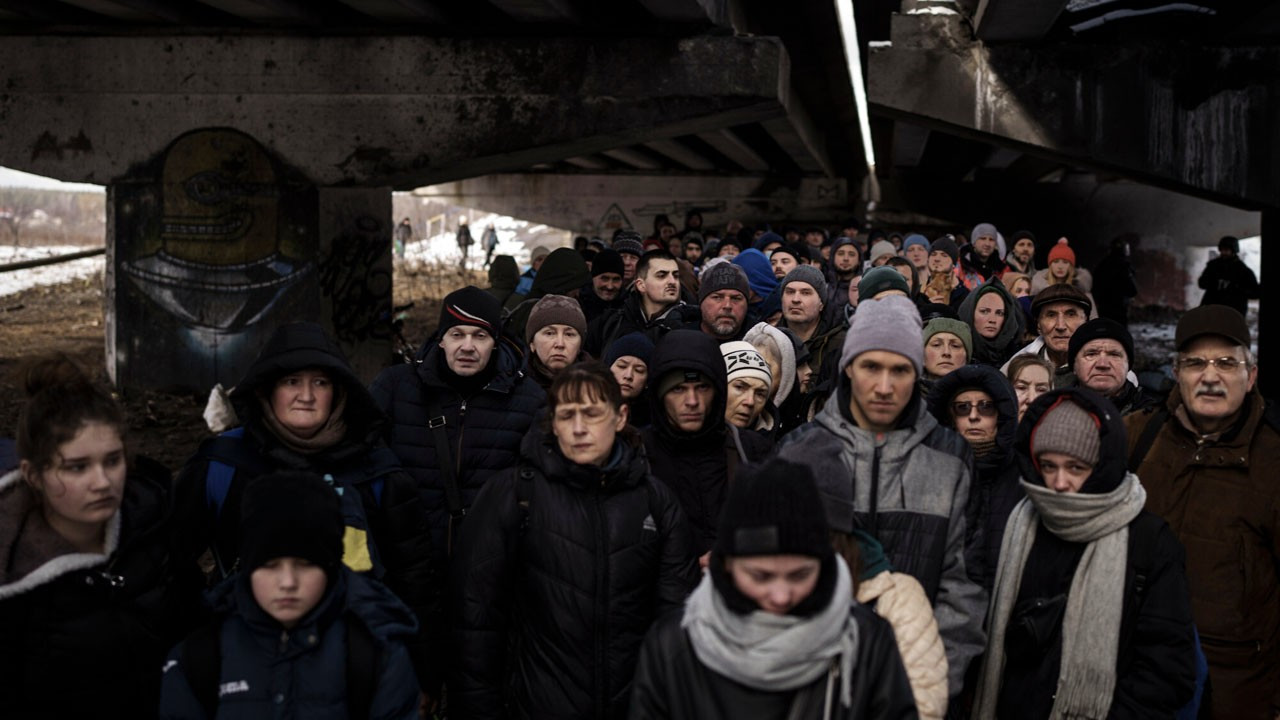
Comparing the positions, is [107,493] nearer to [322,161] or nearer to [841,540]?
[841,540]

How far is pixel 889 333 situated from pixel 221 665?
1.99 m

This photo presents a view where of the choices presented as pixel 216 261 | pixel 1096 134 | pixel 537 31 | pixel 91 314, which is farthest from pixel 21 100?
pixel 1096 134

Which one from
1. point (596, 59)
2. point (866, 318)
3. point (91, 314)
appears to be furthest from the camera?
point (91, 314)

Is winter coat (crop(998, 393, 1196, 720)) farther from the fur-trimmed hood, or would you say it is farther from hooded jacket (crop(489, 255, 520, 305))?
hooded jacket (crop(489, 255, 520, 305))

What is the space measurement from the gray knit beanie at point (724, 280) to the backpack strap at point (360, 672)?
3.87 meters

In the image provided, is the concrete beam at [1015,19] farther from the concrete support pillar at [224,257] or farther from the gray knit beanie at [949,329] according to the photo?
the concrete support pillar at [224,257]

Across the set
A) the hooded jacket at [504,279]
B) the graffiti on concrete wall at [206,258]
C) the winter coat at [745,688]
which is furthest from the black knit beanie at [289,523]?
the graffiti on concrete wall at [206,258]

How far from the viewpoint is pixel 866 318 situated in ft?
12.0

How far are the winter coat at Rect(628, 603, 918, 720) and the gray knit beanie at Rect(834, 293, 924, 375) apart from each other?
3.10 ft

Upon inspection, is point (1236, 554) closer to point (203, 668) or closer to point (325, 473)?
point (325, 473)

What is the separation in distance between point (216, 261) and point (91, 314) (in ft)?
24.2

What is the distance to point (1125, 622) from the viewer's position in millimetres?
3426

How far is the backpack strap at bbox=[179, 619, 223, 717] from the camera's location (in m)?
3.03

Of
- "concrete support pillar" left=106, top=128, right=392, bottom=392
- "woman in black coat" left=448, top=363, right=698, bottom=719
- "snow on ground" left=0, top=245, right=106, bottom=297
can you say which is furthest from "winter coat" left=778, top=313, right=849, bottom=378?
"snow on ground" left=0, top=245, right=106, bottom=297
